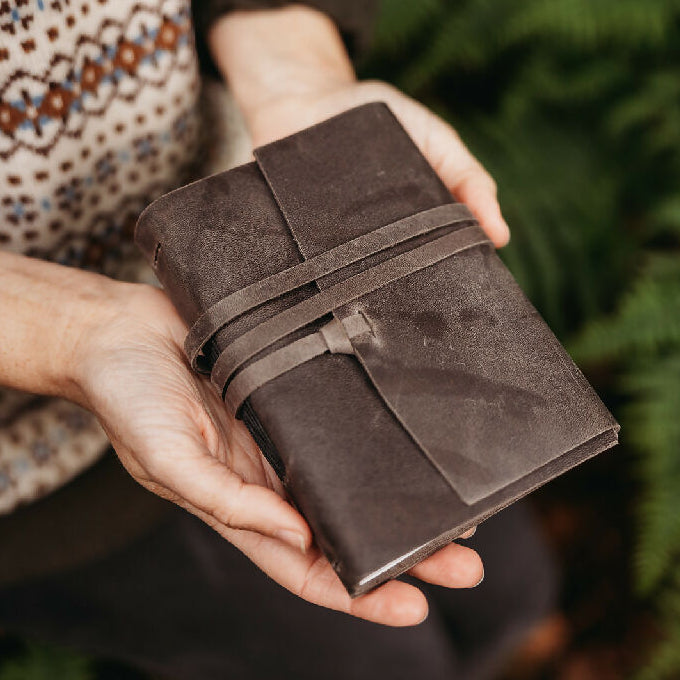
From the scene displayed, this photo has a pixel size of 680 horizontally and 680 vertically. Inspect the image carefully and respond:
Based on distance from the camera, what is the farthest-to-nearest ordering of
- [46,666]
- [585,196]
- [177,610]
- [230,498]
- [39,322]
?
[585,196]
[46,666]
[177,610]
[39,322]
[230,498]

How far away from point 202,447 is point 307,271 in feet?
0.92

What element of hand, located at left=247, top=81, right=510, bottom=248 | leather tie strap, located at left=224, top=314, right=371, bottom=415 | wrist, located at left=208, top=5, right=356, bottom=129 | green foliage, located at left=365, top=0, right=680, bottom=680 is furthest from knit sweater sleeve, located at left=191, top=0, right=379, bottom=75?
leather tie strap, located at left=224, top=314, right=371, bottom=415

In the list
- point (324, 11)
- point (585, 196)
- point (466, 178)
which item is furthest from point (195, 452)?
point (585, 196)

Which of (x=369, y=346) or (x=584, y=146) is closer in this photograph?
(x=369, y=346)

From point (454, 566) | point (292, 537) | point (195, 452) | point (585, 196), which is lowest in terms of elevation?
point (585, 196)

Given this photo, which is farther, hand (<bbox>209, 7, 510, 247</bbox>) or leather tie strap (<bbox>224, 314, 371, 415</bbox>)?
hand (<bbox>209, 7, 510, 247</bbox>)

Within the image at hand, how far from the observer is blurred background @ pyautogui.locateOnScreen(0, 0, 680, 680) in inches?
72.0

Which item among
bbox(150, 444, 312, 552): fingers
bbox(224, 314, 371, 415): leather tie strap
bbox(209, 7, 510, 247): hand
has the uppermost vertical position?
bbox(209, 7, 510, 247): hand

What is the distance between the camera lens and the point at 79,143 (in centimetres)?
107

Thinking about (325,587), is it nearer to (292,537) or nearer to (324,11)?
(292,537)

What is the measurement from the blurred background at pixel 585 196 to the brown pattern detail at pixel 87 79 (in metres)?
1.05

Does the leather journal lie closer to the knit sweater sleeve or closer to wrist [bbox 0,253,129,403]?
wrist [bbox 0,253,129,403]

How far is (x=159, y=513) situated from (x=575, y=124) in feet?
5.58

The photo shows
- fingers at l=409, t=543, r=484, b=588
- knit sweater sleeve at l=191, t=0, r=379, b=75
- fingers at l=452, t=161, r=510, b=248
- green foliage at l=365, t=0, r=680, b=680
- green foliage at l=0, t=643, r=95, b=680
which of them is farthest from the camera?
green foliage at l=365, t=0, r=680, b=680
